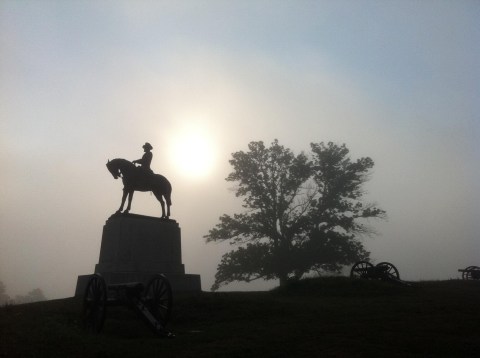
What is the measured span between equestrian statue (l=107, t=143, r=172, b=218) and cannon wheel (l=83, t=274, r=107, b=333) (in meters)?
5.43

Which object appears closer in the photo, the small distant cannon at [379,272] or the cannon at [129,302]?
the cannon at [129,302]

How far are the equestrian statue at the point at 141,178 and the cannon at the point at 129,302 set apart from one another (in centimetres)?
570

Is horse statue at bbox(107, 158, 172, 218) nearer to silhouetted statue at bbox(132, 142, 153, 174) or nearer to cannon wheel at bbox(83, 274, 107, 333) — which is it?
silhouetted statue at bbox(132, 142, 153, 174)

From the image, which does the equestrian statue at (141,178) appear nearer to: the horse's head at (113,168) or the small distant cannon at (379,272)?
the horse's head at (113,168)

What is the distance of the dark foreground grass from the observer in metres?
6.29

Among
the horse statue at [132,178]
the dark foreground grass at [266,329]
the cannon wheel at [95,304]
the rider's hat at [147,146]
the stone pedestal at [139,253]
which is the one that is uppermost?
the rider's hat at [147,146]

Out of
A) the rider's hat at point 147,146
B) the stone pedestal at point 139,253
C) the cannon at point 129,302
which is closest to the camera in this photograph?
the cannon at point 129,302

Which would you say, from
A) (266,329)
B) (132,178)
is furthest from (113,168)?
(266,329)

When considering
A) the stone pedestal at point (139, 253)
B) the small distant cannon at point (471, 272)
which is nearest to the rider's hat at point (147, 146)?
the stone pedestal at point (139, 253)

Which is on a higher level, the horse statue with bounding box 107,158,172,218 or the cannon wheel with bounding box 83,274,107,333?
the horse statue with bounding box 107,158,172,218

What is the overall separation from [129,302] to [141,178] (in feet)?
24.3

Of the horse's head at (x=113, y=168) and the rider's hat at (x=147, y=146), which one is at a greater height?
the rider's hat at (x=147, y=146)

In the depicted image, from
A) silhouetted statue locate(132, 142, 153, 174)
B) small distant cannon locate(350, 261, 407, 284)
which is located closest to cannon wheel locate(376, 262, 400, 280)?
small distant cannon locate(350, 261, 407, 284)

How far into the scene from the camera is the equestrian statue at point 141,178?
15.0 metres
